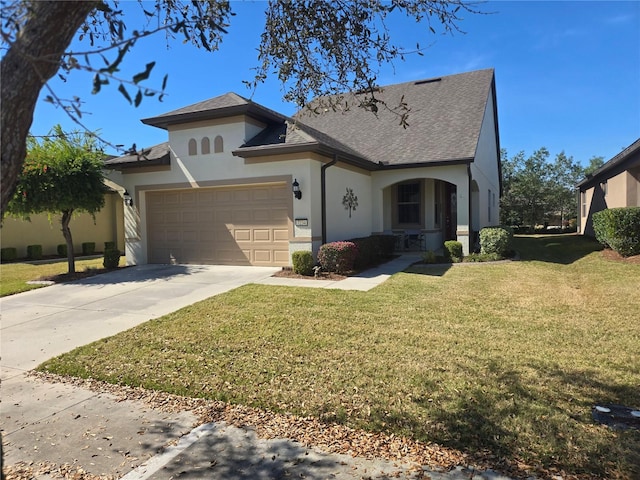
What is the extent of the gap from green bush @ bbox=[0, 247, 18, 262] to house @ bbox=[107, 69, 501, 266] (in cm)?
608

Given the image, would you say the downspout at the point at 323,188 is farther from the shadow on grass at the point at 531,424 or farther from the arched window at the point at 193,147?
the shadow on grass at the point at 531,424

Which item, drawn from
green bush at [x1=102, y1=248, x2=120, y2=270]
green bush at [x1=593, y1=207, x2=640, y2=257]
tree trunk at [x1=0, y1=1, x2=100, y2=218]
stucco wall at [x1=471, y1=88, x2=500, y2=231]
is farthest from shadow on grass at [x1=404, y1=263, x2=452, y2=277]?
tree trunk at [x1=0, y1=1, x2=100, y2=218]

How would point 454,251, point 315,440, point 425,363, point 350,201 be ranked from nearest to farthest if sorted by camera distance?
point 315,440 < point 425,363 < point 454,251 < point 350,201

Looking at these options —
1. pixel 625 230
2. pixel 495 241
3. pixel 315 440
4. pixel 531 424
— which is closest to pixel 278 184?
pixel 495 241

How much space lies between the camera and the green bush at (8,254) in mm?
16544

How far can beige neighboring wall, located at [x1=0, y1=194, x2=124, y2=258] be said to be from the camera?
17.3 metres

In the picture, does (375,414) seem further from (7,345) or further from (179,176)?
(179,176)

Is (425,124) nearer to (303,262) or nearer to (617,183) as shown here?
(617,183)

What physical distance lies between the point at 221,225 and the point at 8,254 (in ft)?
32.6

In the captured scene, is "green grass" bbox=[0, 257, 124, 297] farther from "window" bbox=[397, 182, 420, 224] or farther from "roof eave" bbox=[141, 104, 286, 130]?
"window" bbox=[397, 182, 420, 224]

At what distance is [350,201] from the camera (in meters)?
14.3

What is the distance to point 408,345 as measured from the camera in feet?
18.5

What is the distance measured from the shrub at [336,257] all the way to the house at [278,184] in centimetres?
61

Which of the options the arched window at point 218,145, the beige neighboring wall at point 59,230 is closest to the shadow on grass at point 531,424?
the arched window at point 218,145
